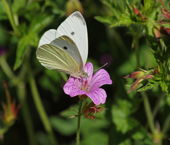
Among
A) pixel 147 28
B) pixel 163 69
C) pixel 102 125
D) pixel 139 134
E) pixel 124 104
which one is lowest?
pixel 102 125

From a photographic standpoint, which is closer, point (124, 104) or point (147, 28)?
point (147, 28)

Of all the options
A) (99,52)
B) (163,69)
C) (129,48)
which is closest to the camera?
(163,69)

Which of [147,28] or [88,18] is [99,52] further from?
[147,28]

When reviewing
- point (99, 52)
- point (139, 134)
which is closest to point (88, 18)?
point (99, 52)

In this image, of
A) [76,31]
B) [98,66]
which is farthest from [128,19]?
[98,66]

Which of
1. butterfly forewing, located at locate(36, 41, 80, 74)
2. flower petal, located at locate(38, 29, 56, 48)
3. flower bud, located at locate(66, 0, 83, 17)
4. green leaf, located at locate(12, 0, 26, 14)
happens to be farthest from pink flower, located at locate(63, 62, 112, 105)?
green leaf, located at locate(12, 0, 26, 14)

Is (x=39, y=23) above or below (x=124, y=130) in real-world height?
above

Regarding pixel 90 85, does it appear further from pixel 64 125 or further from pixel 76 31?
pixel 64 125

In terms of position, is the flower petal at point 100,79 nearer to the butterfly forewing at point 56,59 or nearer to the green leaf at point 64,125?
the butterfly forewing at point 56,59
